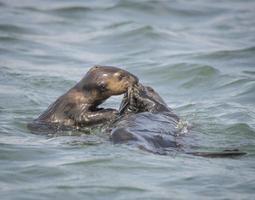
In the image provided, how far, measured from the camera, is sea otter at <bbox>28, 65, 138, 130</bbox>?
859 cm

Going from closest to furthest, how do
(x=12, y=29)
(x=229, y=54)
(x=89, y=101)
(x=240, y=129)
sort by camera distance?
(x=89, y=101), (x=240, y=129), (x=229, y=54), (x=12, y=29)

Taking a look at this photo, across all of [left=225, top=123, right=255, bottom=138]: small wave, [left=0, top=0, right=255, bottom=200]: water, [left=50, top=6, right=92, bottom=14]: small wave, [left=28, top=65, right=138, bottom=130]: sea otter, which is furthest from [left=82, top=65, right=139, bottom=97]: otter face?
[left=50, top=6, right=92, bottom=14]: small wave

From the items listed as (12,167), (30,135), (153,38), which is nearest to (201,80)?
(153,38)

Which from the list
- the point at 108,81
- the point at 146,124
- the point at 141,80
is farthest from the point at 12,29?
the point at 146,124

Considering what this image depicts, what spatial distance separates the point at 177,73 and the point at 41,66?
204 cm

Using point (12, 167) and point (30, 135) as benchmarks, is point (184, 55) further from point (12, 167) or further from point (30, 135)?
point (12, 167)

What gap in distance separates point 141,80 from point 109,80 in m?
3.70

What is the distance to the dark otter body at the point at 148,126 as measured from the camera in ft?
24.3

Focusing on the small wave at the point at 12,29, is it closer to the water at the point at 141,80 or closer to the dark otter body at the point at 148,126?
the water at the point at 141,80

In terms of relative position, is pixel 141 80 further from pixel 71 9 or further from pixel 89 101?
pixel 71 9

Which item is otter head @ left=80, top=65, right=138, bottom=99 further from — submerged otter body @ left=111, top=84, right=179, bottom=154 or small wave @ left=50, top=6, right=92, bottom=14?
small wave @ left=50, top=6, right=92, bottom=14

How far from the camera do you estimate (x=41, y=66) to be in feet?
41.7

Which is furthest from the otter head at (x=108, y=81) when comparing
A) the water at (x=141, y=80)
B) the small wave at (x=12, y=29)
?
the small wave at (x=12, y=29)

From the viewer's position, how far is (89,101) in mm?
8742
